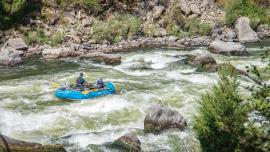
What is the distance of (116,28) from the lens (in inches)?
1323

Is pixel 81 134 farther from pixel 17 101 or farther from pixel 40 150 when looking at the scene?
pixel 17 101

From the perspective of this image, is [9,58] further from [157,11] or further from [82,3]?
[157,11]

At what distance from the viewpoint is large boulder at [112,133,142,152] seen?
513 inches

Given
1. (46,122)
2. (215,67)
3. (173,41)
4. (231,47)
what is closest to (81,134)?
(46,122)

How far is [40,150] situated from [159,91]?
1005cm

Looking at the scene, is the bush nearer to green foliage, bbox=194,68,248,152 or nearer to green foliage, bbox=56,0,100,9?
green foliage, bbox=194,68,248,152

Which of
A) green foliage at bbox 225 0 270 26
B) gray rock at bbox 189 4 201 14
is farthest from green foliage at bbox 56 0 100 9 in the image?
green foliage at bbox 225 0 270 26

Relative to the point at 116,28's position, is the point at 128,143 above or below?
below

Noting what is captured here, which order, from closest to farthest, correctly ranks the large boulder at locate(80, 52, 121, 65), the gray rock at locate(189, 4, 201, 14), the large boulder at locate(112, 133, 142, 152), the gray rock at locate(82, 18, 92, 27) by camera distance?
the large boulder at locate(112, 133, 142, 152) → the large boulder at locate(80, 52, 121, 65) → the gray rock at locate(82, 18, 92, 27) → the gray rock at locate(189, 4, 201, 14)

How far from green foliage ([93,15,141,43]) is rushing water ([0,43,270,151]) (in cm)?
522

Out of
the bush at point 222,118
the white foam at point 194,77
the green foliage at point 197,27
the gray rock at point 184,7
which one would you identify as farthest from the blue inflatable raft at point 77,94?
the gray rock at point 184,7

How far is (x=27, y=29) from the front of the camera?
106 ft

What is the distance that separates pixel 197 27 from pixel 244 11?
5.24m

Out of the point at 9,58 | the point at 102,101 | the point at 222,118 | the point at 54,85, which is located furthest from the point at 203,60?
the point at 222,118
